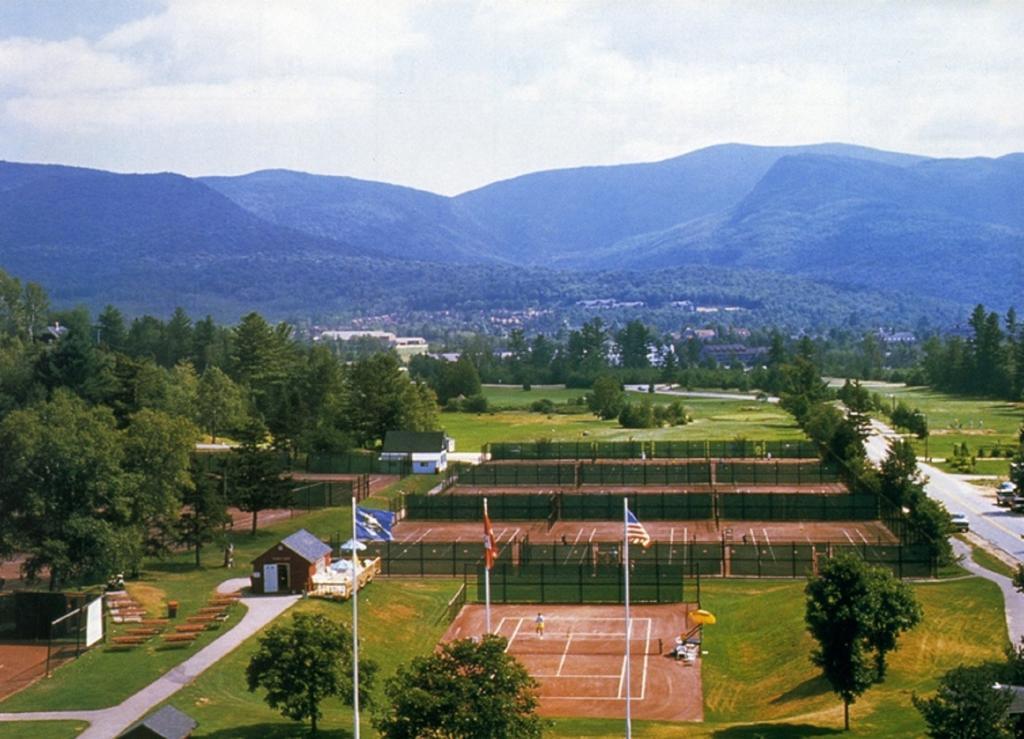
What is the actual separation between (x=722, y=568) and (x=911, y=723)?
23831mm

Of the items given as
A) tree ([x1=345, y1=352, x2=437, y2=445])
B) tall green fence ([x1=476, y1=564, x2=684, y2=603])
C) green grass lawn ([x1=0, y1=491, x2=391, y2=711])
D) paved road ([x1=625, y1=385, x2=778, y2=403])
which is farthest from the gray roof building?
paved road ([x1=625, y1=385, x2=778, y2=403])

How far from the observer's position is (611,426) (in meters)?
132

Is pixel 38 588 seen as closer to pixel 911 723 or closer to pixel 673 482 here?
pixel 911 723

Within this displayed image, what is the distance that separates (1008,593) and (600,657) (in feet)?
52.9

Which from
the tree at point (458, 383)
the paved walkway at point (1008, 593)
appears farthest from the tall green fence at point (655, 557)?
the tree at point (458, 383)

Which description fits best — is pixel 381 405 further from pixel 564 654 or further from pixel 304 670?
pixel 304 670

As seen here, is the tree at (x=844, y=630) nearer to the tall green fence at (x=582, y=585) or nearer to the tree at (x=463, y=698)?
the tree at (x=463, y=698)

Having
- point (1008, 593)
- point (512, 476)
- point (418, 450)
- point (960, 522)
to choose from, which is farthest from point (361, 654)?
point (418, 450)

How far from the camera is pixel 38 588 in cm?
5591

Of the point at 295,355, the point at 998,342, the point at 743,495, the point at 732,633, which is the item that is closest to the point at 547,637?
the point at 732,633

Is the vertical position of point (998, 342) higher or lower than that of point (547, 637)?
higher

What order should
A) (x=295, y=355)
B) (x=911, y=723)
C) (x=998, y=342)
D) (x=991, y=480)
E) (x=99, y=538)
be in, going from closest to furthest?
(x=911, y=723) < (x=99, y=538) < (x=991, y=480) < (x=295, y=355) < (x=998, y=342)

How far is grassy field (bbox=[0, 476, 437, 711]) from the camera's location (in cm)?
4053

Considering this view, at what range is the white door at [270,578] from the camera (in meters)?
54.3
